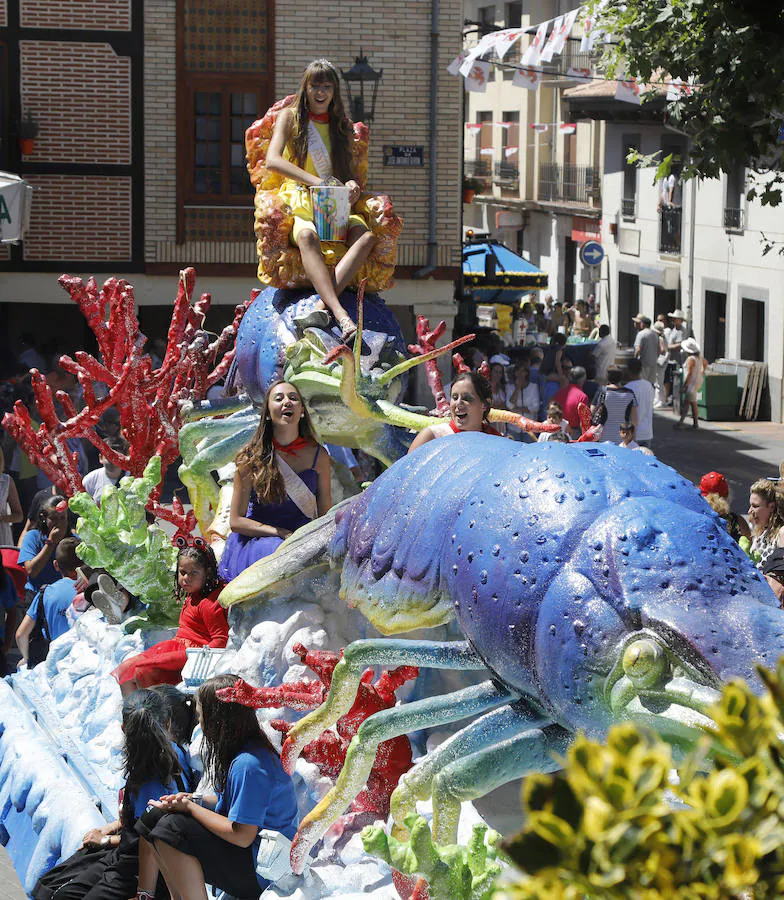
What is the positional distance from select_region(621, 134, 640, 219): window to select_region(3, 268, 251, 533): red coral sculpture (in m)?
23.2

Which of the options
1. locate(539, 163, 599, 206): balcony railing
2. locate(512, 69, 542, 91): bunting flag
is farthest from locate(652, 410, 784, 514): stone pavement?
locate(539, 163, 599, 206): balcony railing

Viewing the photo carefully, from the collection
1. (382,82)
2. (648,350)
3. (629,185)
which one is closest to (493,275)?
(648,350)

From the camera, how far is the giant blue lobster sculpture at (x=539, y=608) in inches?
137

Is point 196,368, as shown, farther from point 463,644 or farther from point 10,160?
point 10,160

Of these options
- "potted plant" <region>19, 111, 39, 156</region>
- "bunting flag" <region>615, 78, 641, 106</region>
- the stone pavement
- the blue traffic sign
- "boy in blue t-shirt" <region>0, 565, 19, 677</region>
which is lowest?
the stone pavement

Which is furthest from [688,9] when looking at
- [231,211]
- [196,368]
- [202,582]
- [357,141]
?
[231,211]

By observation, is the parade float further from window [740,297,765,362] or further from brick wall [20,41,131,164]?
window [740,297,765,362]

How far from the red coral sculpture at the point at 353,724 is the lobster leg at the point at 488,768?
27.3 inches

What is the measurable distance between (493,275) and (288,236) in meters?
15.3

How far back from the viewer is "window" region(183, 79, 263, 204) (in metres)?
18.0

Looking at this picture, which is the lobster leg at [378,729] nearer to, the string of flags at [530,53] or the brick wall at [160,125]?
the string of flags at [530,53]

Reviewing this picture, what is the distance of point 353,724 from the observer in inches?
185

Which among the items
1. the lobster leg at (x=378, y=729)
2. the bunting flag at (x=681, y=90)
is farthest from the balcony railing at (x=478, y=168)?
the lobster leg at (x=378, y=729)

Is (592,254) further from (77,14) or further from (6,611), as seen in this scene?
(6,611)
